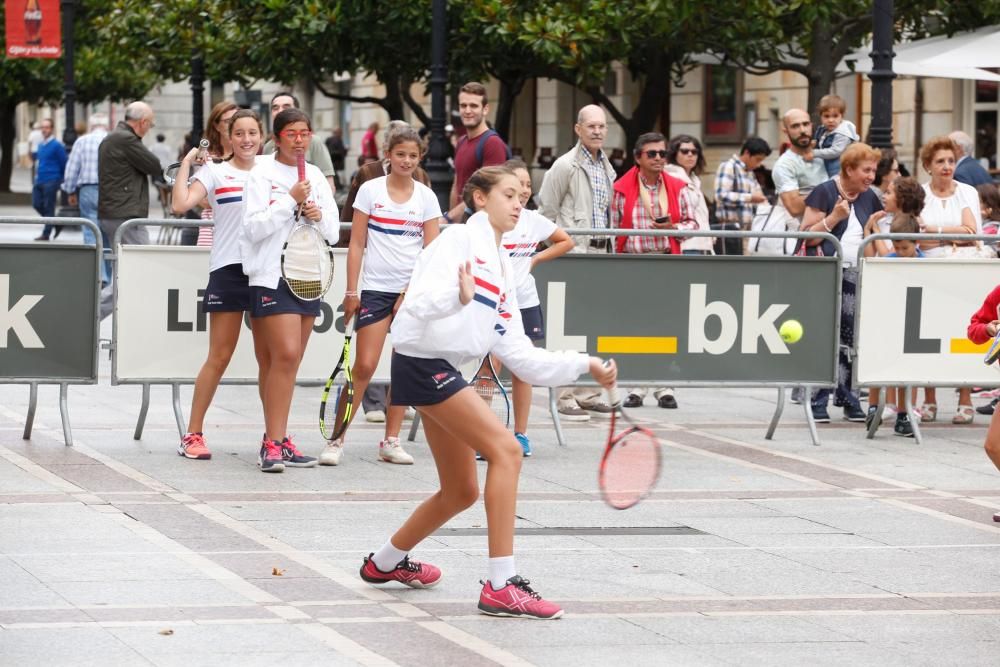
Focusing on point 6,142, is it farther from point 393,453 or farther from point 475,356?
point 475,356

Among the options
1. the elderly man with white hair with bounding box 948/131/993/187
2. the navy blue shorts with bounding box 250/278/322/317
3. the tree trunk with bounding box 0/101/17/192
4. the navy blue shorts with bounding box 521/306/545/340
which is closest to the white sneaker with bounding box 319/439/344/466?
the navy blue shorts with bounding box 250/278/322/317

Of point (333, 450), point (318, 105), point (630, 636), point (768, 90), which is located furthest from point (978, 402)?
point (318, 105)

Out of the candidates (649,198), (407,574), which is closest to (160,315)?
(649,198)

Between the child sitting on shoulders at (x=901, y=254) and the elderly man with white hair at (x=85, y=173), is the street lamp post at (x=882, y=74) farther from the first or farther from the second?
the elderly man with white hair at (x=85, y=173)

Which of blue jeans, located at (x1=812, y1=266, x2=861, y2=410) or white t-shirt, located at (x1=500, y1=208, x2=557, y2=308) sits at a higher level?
white t-shirt, located at (x1=500, y1=208, x2=557, y2=308)

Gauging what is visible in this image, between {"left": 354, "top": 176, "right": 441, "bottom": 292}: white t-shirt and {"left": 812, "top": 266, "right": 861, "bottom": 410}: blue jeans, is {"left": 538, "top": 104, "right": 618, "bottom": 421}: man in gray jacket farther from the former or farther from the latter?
{"left": 354, "top": 176, "right": 441, "bottom": 292}: white t-shirt

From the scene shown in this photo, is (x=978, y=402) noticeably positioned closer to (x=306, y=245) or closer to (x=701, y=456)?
(x=701, y=456)

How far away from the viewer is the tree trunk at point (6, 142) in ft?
171

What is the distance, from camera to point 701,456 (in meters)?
10.9

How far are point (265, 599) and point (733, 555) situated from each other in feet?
6.78

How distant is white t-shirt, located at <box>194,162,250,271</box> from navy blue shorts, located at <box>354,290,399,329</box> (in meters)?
0.69

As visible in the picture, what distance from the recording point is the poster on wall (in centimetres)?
3027

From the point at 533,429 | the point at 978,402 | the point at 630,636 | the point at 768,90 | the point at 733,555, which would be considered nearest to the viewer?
the point at 630,636

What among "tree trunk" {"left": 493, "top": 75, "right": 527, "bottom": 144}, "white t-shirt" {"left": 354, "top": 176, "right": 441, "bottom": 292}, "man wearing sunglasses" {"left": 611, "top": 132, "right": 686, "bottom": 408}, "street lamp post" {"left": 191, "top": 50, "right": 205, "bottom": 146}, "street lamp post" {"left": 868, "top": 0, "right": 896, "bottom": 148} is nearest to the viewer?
"white t-shirt" {"left": 354, "top": 176, "right": 441, "bottom": 292}
